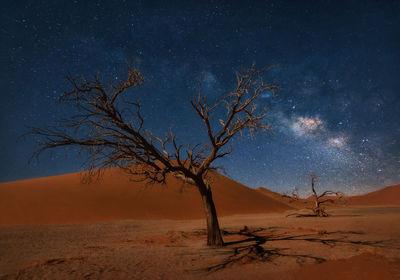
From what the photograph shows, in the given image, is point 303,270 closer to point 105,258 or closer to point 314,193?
point 105,258

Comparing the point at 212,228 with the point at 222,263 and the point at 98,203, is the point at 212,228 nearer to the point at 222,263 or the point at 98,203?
the point at 222,263

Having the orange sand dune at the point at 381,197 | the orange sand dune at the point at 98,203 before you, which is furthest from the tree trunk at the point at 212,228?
the orange sand dune at the point at 381,197

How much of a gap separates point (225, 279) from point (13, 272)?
16.7 ft

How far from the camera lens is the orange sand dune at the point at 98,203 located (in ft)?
70.6

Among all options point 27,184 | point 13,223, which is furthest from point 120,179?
point 13,223

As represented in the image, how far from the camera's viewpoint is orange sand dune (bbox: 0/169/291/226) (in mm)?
21516

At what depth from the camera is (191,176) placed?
28.8 feet

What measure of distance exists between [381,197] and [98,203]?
94838mm

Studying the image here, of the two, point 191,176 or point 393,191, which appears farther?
point 393,191

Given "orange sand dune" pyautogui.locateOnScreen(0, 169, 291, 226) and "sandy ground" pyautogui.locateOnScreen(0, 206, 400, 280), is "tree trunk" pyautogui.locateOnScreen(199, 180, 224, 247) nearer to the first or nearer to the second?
"sandy ground" pyautogui.locateOnScreen(0, 206, 400, 280)

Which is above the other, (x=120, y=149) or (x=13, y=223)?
(x=120, y=149)

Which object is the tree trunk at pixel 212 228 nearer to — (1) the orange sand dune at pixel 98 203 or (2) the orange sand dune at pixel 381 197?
(1) the orange sand dune at pixel 98 203

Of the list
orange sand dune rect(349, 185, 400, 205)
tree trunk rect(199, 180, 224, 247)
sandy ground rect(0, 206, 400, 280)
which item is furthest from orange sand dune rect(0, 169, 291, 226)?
orange sand dune rect(349, 185, 400, 205)

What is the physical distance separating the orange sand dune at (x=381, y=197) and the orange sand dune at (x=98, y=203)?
205 feet
